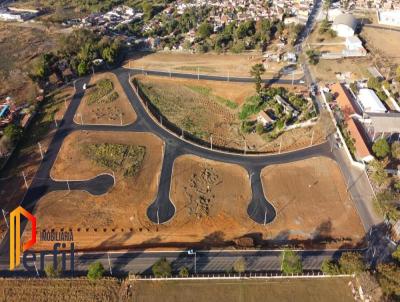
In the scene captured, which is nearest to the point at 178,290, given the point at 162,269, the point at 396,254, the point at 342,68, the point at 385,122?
the point at 162,269

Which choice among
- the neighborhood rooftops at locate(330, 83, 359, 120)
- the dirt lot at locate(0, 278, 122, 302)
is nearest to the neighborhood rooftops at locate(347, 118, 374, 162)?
the neighborhood rooftops at locate(330, 83, 359, 120)

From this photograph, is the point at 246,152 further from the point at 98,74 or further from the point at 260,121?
the point at 98,74

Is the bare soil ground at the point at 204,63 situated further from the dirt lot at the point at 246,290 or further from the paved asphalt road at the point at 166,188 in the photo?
the dirt lot at the point at 246,290

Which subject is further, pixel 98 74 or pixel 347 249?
pixel 98 74

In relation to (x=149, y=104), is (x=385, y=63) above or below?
above

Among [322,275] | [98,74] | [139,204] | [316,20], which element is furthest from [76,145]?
[316,20]

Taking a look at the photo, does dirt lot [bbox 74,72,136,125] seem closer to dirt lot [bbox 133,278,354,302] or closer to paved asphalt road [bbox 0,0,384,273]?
paved asphalt road [bbox 0,0,384,273]
